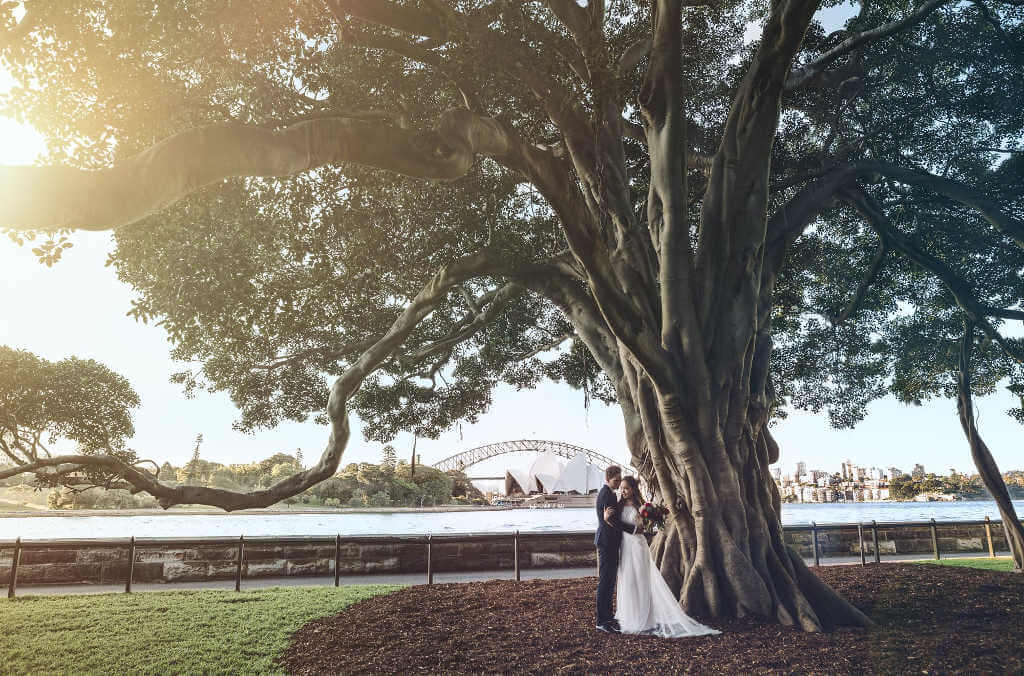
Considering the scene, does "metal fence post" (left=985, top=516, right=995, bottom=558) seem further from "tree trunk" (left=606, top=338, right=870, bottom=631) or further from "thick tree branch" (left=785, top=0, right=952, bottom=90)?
"thick tree branch" (left=785, top=0, right=952, bottom=90)

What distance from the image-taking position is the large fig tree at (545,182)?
6.09 meters

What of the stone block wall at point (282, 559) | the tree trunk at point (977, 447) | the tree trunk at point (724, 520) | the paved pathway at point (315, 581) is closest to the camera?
the tree trunk at point (724, 520)

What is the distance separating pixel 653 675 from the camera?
5062 millimetres

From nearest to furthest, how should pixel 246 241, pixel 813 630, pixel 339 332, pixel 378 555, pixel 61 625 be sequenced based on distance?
1. pixel 813 630
2. pixel 61 625
3. pixel 246 241
4. pixel 339 332
5. pixel 378 555

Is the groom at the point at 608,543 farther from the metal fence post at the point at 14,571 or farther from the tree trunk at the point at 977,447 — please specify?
the metal fence post at the point at 14,571

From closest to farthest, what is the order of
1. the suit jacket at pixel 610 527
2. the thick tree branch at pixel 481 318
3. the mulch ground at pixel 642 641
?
the mulch ground at pixel 642 641, the suit jacket at pixel 610 527, the thick tree branch at pixel 481 318

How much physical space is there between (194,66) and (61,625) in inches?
284

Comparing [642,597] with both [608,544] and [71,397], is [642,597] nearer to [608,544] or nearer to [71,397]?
[608,544]

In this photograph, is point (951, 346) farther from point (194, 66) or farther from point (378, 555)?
point (194, 66)

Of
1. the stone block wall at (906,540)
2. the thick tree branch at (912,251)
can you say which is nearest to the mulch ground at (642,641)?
the thick tree branch at (912,251)

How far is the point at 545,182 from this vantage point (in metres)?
6.36

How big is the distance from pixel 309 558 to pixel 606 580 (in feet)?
27.4

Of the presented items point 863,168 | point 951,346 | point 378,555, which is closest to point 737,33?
point 863,168

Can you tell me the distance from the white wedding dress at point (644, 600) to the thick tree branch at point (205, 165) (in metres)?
4.55
